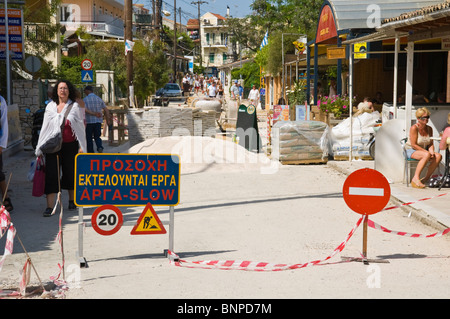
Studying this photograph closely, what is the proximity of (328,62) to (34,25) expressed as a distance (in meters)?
13.4

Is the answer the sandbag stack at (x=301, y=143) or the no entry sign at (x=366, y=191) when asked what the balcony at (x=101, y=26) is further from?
the no entry sign at (x=366, y=191)

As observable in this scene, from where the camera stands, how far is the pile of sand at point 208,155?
47.7 feet

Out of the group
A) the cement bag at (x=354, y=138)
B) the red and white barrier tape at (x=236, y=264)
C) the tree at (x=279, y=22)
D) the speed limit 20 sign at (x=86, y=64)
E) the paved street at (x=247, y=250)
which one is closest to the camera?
the paved street at (x=247, y=250)

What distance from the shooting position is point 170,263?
671cm

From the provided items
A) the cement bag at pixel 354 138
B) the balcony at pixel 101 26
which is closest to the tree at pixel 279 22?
the balcony at pixel 101 26

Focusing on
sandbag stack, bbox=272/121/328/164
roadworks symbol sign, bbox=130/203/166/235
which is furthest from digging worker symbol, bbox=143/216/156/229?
sandbag stack, bbox=272/121/328/164

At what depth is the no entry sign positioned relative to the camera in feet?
21.9

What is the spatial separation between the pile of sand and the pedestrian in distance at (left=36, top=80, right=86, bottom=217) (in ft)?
16.0

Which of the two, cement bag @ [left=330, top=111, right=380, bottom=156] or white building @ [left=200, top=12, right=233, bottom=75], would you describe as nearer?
cement bag @ [left=330, top=111, right=380, bottom=156]

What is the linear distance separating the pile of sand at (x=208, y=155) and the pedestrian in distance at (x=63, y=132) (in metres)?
4.88

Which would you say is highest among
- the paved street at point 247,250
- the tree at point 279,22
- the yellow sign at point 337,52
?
the tree at point 279,22

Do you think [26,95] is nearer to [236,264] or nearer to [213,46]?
[236,264]

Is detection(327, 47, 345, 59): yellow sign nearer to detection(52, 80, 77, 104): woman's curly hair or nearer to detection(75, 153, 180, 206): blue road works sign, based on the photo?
detection(52, 80, 77, 104): woman's curly hair

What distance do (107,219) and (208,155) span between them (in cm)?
830
